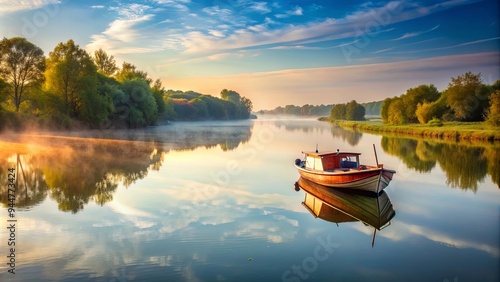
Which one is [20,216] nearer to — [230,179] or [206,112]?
[230,179]

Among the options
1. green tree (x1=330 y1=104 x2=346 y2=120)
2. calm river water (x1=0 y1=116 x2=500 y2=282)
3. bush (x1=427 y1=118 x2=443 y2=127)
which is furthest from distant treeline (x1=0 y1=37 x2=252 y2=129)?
green tree (x1=330 y1=104 x2=346 y2=120)

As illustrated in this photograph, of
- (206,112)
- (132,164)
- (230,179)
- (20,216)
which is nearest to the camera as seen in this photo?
(20,216)

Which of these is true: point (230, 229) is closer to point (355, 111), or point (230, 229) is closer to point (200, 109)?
point (355, 111)

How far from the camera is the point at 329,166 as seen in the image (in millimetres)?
21656

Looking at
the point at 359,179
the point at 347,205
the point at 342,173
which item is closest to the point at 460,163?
the point at 359,179

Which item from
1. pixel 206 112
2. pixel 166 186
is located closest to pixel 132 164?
pixel 166 186

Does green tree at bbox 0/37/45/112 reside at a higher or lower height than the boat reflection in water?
higher

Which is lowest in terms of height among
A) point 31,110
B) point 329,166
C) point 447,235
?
point 447,235

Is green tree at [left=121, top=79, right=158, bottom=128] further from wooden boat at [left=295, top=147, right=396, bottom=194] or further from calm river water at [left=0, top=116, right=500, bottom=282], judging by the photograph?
wooden boat at [left=295, top=147, right=396, bottom=194]

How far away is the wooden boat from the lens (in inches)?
726

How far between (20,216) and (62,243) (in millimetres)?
4164

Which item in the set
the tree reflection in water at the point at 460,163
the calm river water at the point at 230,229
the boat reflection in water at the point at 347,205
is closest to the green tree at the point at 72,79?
the calm river water at the point at 230,229

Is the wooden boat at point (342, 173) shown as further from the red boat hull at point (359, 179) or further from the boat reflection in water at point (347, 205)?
the boat reflection in water at point (347, 205)

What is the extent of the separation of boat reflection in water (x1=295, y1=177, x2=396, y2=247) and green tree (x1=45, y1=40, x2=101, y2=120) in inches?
1957
